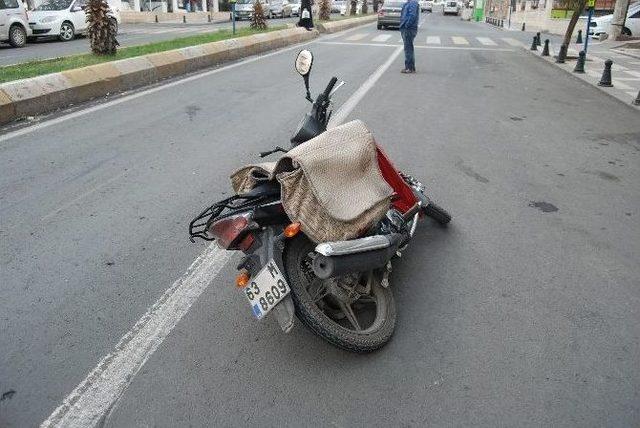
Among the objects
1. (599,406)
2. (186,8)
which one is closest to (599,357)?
(599,406)

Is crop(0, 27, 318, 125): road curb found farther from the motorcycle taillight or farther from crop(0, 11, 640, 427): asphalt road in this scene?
the motorcycle taillight

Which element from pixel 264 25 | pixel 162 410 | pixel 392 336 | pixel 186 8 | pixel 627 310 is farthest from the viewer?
pixel 186 8

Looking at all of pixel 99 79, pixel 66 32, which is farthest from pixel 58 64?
pixel 66 32

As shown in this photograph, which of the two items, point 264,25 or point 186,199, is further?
point 264,25

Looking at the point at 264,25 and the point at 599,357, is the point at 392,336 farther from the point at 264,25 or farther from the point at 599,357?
the point at 264,25

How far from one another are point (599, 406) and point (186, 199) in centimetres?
359

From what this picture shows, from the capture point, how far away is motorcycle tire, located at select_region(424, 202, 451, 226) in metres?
4.27

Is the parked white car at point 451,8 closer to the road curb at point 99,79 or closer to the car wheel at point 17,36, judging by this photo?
the road curb at point 99,79

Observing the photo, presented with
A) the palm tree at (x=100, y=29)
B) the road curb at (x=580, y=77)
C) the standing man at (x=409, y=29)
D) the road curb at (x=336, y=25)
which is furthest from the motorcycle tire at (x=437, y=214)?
the road curb at (x=336, y=25)

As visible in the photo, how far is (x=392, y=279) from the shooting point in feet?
11.8

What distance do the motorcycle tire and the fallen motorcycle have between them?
3.75 feet

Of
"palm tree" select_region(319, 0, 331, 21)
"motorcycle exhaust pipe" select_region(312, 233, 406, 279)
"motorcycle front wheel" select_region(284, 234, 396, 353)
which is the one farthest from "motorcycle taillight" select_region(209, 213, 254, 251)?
"palm tree" select_region(319, 0, 331, 21)

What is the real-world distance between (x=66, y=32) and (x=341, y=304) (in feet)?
67.3

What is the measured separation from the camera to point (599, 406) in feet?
8.29
